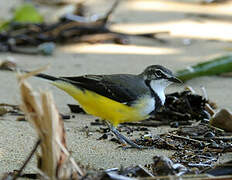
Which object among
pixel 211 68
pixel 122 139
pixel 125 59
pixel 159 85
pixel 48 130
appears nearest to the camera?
pixel 48 130

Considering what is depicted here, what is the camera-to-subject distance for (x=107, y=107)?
16.3ft

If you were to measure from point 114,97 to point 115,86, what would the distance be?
0.11 metres

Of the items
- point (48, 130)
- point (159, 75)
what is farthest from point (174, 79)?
point (48, 130)

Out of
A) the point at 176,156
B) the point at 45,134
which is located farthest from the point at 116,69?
the point at 45,134

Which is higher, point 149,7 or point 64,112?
point 149,7

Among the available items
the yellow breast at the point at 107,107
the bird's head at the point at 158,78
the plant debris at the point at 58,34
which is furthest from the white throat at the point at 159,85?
the plant debris at the point at 58,34

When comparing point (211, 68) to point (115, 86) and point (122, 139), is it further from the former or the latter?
point (122, 139)

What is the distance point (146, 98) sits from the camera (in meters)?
5.04

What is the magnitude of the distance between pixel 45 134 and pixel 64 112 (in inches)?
101

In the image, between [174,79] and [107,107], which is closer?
[107,107]

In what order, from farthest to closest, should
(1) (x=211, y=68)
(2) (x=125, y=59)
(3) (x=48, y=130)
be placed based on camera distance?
Result: (2) (x=125, y=59) → (1) (x=211, y=68) → (3) (x=48, y=130)

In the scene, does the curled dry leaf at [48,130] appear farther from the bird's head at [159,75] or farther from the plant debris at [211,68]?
the plant debris at [211,68]

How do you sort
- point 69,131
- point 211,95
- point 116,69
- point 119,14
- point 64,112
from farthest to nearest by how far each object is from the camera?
point 119,14, point 116,69, point 211,95, point 64,112, point 69,131

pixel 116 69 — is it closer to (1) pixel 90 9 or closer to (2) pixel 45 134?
(1) pixel 90 9
